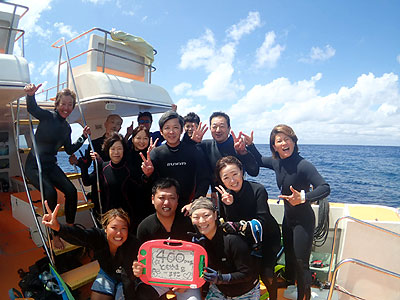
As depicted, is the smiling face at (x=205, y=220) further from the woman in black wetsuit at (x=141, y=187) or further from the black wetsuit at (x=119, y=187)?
the black wetsuit at (x=119, y=187)

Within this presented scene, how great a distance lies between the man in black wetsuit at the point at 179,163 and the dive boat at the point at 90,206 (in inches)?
46.9

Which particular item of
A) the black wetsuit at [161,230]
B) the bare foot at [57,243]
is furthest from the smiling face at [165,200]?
the bare foot at [57,243]

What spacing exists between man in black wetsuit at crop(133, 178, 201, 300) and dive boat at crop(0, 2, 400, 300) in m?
1.03

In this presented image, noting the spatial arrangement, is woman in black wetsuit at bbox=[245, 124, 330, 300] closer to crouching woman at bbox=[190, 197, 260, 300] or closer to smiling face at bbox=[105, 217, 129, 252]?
crouching woman at bbox=[190, 197, 260, 300]

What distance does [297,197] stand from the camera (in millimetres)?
2410

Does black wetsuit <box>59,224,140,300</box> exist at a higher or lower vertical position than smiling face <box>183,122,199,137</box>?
lower

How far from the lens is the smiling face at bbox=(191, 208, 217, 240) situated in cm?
203

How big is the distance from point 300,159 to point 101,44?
421 centimetres

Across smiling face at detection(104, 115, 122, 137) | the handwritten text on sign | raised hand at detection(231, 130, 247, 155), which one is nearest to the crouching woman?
the handwritten text on sign

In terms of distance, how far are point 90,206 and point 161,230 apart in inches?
56.4

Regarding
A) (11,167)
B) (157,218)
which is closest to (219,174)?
(157,218)

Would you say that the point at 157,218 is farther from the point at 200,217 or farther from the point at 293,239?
the point at 293,239

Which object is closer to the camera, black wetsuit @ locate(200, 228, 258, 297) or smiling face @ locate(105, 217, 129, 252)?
black wetsuit @ locate(200, 228, 258, 297)

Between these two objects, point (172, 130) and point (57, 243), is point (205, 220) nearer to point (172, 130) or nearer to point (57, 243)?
point (172, 130)
